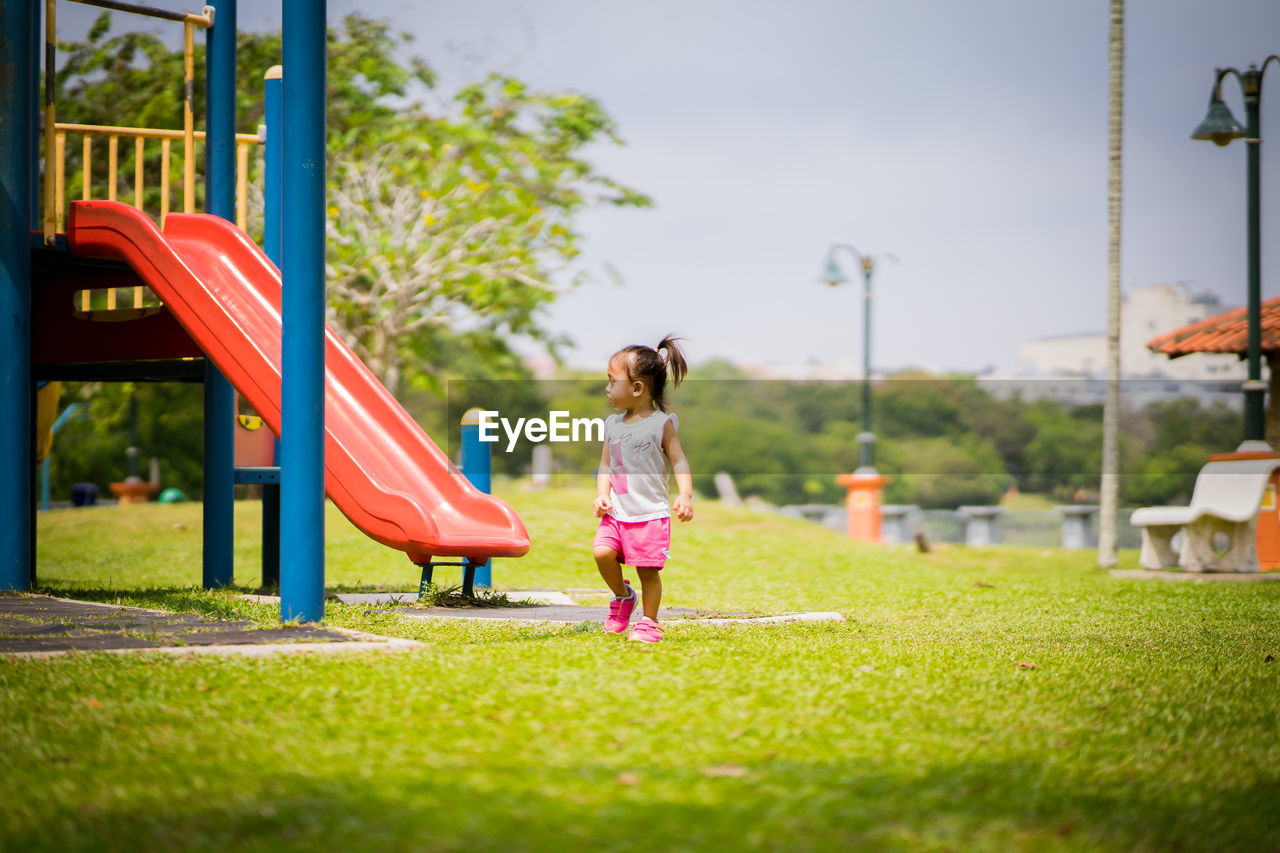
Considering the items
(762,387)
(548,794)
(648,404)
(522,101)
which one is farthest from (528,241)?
Result: (762,387)

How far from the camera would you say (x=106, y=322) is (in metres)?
9.48

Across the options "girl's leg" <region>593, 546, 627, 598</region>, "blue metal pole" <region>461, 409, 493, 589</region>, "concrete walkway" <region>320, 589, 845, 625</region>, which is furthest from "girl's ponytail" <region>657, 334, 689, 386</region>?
"blue metal pole" <region>461, 409, 493, 589</region>

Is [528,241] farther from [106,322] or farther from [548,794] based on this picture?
[548,794]

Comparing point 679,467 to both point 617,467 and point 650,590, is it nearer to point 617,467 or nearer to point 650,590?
point 617,467

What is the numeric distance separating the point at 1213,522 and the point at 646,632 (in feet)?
29.2

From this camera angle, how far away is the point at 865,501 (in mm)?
22594

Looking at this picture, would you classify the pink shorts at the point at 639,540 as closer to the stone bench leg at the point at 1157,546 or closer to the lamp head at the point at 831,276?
the stone bench leg at the point at 1157,546

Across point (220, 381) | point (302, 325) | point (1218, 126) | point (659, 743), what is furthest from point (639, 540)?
point (1218, 126)

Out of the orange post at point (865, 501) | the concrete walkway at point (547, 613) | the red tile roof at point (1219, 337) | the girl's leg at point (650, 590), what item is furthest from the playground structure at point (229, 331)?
the orange post at point (865, 501)

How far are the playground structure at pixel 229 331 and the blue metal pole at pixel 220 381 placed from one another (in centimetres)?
1

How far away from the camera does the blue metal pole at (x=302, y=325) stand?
6406mm

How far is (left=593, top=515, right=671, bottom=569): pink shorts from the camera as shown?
5.93 m

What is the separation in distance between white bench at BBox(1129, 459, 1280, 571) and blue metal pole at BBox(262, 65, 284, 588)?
28.6 feet

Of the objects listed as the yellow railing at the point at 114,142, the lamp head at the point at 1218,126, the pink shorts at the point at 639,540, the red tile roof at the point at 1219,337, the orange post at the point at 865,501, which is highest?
the lamp head at the point at 1218,126
